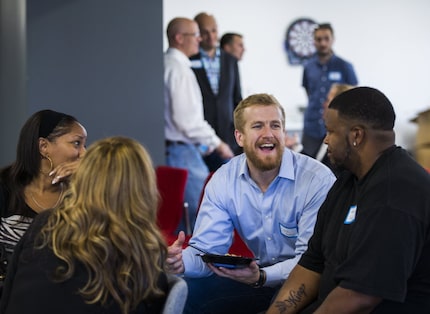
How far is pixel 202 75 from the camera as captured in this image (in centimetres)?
682

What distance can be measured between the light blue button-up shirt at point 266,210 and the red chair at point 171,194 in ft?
5.17

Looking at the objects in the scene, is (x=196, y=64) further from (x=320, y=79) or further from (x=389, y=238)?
(x=389, y=238)

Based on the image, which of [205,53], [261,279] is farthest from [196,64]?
[261,279]

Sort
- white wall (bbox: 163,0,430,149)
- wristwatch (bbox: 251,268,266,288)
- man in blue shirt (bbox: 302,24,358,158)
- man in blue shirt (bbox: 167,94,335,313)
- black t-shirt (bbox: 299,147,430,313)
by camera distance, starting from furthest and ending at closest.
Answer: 1. white wall (bbox: 163,0,430,149)
2. man in blue shirt (bbox: 302,24,358,158)
3. man in blue shirt (bbox: 167,94,335,313)
4. wristwatch (bbox: 251,268,266,288)
5. black t-shirt (bbox: 299,147,430,313)

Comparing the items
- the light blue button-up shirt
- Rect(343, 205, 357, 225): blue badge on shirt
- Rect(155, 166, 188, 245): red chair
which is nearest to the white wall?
Rect(155, 166, 188, 245): red chair

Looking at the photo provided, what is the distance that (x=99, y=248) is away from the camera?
2.13m

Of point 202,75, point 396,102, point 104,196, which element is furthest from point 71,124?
point 396,102

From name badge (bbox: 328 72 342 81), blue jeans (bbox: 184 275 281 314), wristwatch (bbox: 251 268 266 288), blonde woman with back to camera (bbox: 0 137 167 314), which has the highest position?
name badge (bbox: 328 72 342 81)

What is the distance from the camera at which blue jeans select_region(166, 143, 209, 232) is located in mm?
6070

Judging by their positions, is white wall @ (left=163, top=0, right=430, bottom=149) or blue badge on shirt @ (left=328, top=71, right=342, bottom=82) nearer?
blue badge on shirt @ (left=328, top=71, right=342, bottom=82)

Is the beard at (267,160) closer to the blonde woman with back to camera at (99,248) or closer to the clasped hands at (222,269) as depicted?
the clasped hands at (222,269)

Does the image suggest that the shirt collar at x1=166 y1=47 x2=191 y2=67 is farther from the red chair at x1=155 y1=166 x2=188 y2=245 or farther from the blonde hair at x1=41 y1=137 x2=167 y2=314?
the blonde hair at x1=41 y1=137 x2=167 y2=314

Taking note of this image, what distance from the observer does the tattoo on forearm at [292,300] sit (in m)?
2.89

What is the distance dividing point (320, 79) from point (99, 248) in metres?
6.03
